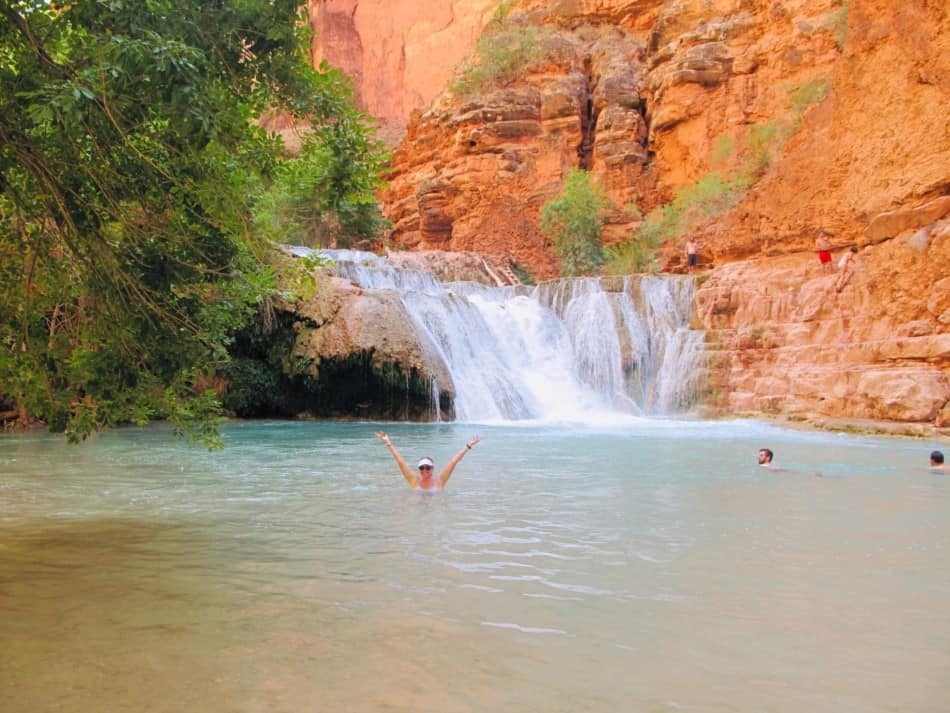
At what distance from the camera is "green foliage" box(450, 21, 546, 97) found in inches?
1544

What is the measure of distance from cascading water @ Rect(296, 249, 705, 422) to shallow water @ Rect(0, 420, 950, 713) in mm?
12208

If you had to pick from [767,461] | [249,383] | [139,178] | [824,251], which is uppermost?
[824,251]

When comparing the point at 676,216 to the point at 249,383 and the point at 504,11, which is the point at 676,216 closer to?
the point at 249,383

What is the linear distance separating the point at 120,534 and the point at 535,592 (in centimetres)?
349

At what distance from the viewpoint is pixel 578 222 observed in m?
33.4

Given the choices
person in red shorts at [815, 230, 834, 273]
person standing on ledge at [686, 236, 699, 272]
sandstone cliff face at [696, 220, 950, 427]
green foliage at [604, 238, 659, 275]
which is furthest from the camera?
green foliage at [604, 238, 659, 275]

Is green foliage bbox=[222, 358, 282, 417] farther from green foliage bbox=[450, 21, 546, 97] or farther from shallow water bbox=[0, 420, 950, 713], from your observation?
green foliage bbox=[450, 21, 546, 97]

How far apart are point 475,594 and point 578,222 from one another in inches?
1173

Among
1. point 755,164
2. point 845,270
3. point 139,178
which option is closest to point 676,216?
point 755,164

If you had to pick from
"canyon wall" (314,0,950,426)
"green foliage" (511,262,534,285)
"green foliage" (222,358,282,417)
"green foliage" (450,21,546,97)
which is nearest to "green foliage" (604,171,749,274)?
"canyon wall" (314,0,950,426)

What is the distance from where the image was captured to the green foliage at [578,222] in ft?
110

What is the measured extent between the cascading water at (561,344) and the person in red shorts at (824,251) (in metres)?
3.63

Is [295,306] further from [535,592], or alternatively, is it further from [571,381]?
[535,592]

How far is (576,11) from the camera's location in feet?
136
